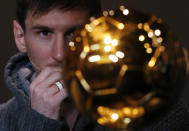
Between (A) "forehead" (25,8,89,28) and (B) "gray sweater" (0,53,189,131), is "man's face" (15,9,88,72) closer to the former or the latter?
(A) "forehead" (25,8,89,28)

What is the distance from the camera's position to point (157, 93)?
1.24ft

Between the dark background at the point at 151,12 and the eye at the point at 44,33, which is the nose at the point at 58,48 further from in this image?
the dark background at the point at 151,12

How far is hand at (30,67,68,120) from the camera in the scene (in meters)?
0.75

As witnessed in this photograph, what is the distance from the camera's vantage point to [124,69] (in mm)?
368

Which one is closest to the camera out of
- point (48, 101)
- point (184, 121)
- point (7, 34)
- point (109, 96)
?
point (109, 96)

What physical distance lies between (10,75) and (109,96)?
68cm

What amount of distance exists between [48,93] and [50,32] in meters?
0.15

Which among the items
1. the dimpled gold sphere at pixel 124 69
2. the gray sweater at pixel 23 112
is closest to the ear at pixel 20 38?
the gray sweater at pixel 23 112

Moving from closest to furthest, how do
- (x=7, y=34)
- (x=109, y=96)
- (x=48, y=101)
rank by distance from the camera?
(x=109, y=96), (x=48, y=101), (x=7, y=34)

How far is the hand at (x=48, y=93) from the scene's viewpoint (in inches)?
29.5

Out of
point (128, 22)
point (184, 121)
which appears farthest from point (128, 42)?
point (184, 121)

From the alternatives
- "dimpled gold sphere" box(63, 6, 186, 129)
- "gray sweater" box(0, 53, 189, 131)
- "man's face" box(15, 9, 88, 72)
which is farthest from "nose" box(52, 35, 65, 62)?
"dimpled gold sphere" box(63, 6, 186, 129)

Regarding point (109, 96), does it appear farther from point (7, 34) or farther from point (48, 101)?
point (7, 34)

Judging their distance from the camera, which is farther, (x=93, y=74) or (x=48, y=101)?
(x=48, y=101)
